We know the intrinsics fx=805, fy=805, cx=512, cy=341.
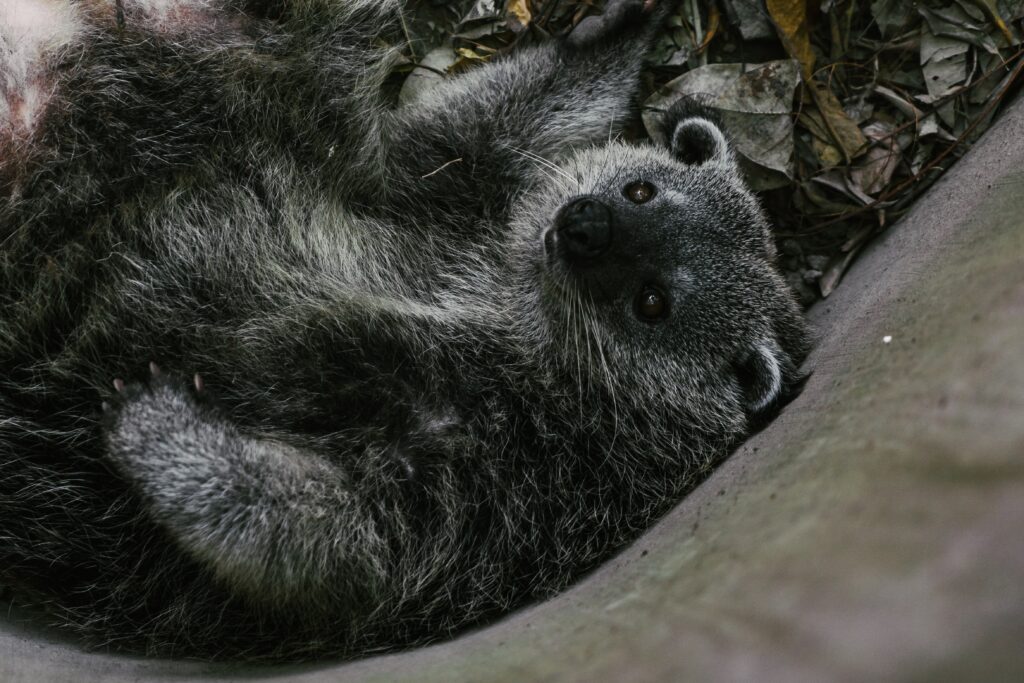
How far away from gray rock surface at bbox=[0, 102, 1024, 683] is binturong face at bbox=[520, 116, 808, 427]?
1.51 feet

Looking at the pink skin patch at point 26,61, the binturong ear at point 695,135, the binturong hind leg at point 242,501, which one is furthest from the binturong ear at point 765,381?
the pink skin patch at point 26,61

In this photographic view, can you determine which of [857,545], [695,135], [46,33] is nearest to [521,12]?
[695,135]

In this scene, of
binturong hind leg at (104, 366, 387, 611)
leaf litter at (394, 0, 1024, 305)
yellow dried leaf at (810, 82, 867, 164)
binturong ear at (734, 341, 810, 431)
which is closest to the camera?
binturong hind leg at (104, 366, 387, 611)

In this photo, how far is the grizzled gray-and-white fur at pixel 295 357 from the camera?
2.82 m

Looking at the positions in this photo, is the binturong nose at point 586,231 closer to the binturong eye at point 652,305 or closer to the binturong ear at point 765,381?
the binturong eye at point 652,305

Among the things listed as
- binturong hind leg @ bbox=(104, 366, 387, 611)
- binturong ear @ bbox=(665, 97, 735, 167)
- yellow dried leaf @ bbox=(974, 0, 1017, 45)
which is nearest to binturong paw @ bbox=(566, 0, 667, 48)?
binturong ear @ bbox=(665, 97, 735, 167)

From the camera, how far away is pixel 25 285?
2971 mm

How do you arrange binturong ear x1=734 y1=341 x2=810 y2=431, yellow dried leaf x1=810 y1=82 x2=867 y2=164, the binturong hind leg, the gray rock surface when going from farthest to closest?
1. yellow dried leaf x1=810 y1=82 x2=867 y2=164
2. binturong ear x1=734 y1=341 x2=810 y2=431
3. the binturong hind leg
4. the gray rock surface

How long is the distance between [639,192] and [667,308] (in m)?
0.55

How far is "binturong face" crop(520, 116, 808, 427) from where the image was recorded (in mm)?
3152

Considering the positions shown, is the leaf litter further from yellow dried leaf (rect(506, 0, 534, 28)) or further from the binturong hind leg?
the binturong hind leg

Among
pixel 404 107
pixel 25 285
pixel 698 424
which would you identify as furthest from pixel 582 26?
pixel 25 285

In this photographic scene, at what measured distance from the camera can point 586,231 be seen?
3109 millimetres

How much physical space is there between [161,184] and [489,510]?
5.90 ft
